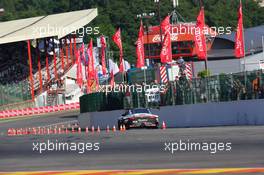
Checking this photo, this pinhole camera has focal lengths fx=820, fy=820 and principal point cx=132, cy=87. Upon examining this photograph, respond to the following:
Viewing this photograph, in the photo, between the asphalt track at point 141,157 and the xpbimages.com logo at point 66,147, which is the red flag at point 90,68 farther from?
the asphalt track at point 141,157

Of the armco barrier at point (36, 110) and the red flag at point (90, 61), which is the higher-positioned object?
the red flag at point (90, 61)

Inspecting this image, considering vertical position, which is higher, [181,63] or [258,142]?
[181,63]

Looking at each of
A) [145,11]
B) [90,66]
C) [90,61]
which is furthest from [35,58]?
[145,11]

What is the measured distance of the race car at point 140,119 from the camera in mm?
37894

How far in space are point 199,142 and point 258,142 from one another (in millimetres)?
1944

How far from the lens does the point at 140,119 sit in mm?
38125

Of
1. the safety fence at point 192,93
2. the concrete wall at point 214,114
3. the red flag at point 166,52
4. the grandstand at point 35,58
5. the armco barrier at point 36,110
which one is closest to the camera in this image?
the concrete wall at point 214,114

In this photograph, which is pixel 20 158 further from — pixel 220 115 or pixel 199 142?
pixel 220 115

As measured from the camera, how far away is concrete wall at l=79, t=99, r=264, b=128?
34.8m

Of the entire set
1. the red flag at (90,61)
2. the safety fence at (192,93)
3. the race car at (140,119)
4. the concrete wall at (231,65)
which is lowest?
the race car at (140,119)

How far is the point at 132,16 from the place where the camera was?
464 feet

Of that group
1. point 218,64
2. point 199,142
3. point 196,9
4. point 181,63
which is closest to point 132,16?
point 196,9

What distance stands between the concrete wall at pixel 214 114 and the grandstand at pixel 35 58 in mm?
35575

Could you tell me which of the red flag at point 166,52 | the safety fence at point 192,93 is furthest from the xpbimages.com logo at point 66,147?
the red flag at point 166,52
